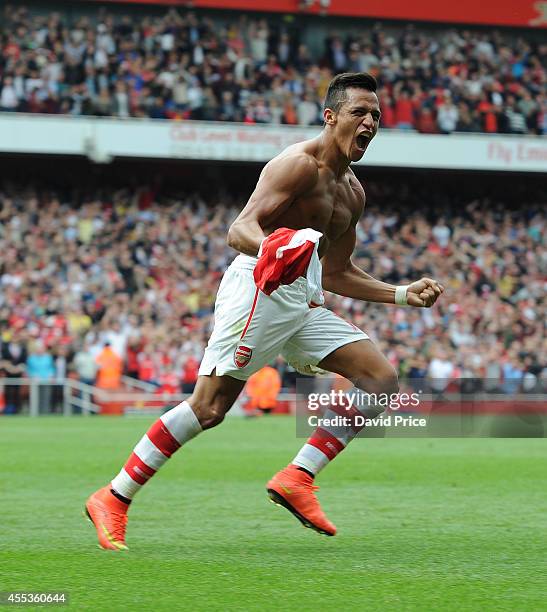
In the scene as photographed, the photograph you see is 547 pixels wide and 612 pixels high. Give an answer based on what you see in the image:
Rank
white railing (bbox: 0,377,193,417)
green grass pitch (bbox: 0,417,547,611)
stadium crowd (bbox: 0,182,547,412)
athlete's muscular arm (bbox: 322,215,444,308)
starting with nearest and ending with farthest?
green grass pitch (bbox: 0,417,547,611) < athlete's muscular arm (bbox: 322,215,444,308) < white railing (bbox: 0,377,193,417) < stadium crowd (bbox: 0,182,547,412)

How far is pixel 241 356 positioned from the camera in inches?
228

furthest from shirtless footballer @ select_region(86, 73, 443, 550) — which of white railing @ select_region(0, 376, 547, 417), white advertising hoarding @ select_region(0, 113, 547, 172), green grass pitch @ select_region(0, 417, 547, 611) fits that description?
white advertising hoarding @ select_region(0, 113, 547, 172)

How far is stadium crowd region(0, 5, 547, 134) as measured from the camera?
25.4 m

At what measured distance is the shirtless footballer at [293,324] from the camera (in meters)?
5.83

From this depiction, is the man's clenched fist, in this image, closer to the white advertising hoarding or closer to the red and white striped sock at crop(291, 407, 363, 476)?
the red and white striped sock at crop(291, 407, 363, 476)

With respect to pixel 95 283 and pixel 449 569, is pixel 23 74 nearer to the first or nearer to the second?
pixel 95 283

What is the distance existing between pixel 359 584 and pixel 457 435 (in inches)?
510

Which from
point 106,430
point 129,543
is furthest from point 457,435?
point 129,543

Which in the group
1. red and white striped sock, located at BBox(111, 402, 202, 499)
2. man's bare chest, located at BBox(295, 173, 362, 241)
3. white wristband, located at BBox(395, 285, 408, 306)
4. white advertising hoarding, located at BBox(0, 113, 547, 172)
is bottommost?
red and white striped sock, located at BBox(111, 402, 202, 499)

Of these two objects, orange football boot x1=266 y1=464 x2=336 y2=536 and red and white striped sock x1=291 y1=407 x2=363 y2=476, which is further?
red and white striped sock x1=291 y1=407 x2=363 y2=476

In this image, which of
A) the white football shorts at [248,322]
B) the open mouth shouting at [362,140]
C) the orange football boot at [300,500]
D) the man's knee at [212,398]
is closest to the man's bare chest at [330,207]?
the open mouth shouting at [362,140]

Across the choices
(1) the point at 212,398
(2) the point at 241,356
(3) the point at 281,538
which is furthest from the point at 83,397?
(2) the point at 241,356

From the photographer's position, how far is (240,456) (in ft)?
41.5

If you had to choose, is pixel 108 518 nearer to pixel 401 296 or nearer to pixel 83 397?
pixel 401 296
